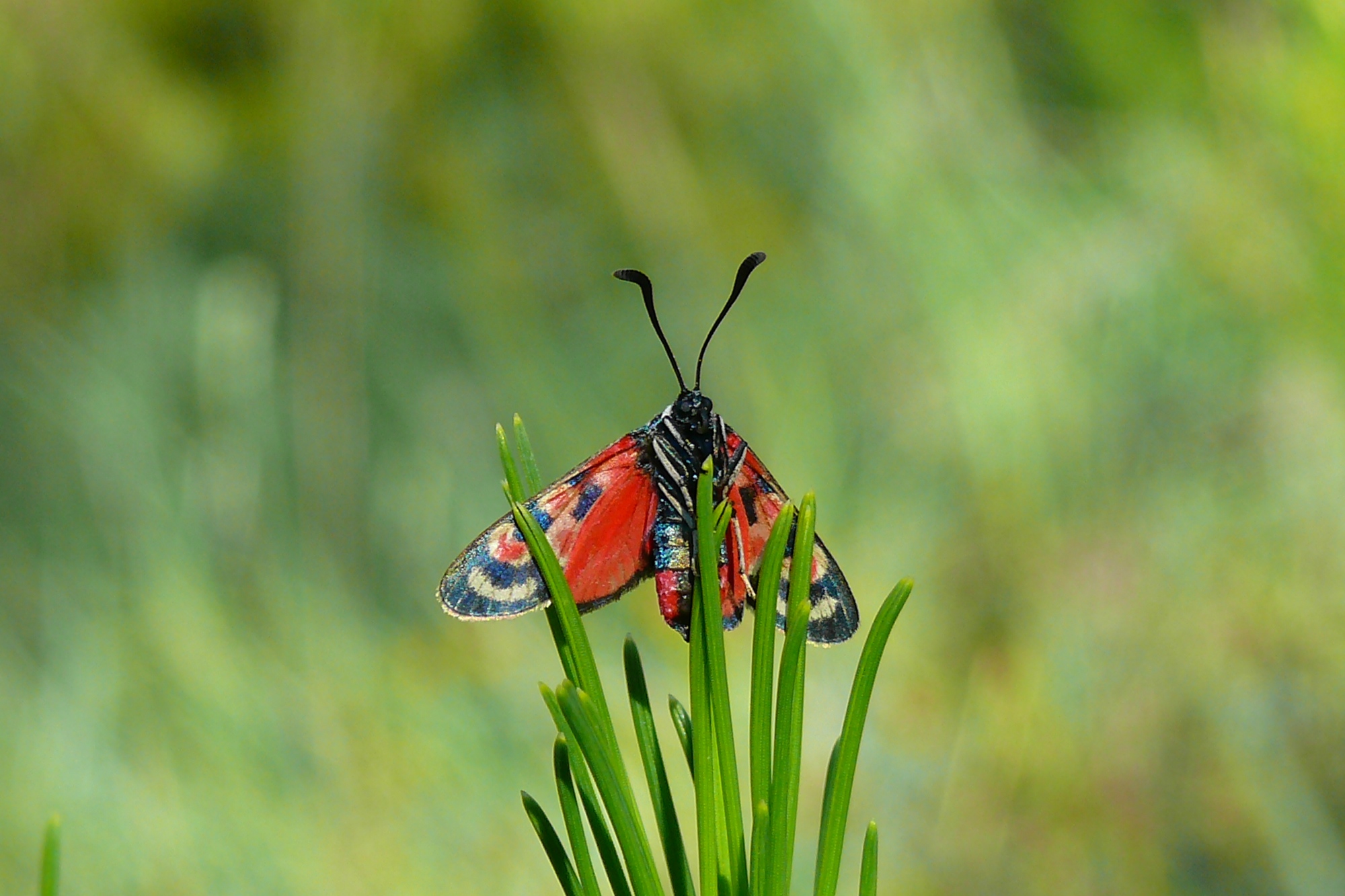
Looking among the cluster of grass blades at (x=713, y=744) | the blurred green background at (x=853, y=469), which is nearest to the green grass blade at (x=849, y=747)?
the cluster of grass blades at (x=713, y=744)

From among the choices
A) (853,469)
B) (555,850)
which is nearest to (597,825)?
(555,850)

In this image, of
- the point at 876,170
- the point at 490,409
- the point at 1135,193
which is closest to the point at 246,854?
the point at 490,409

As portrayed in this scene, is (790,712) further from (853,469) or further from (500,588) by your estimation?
(853,469)

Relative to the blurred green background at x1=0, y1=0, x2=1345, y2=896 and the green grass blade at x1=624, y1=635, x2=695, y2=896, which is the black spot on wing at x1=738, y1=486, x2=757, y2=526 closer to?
the green grass blade at x1=624, y1=635, x2=695, y2=896

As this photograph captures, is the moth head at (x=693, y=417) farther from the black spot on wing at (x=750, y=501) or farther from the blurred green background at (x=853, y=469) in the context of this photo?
the blurred green background at (x=853, y=469)

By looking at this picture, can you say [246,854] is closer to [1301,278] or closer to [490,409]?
[490,409]

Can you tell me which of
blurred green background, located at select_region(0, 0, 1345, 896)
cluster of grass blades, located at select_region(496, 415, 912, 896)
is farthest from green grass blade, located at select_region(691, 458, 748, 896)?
blurred green background, located at select_region(0, 0, 1345, 896)
